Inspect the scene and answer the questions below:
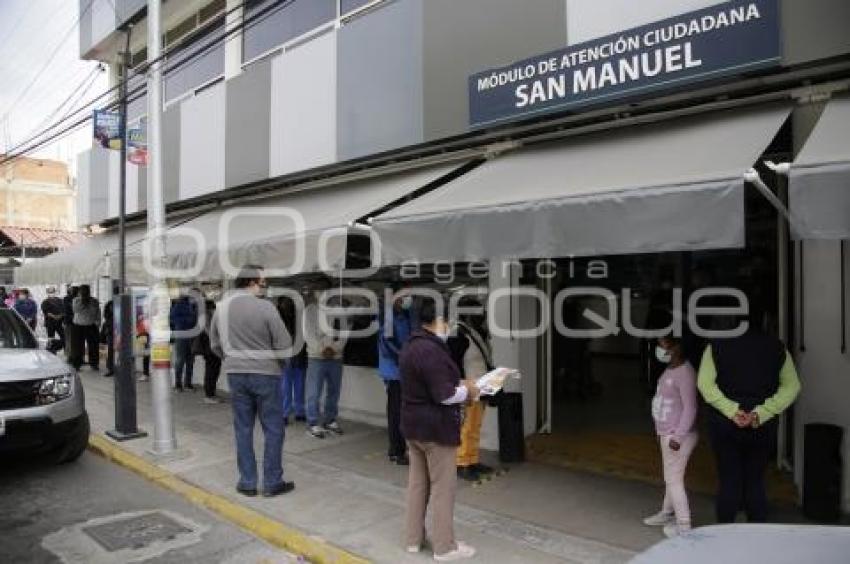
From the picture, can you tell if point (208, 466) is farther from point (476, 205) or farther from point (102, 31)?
point (102, 31)

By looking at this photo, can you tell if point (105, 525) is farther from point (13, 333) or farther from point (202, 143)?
point (202, 143)

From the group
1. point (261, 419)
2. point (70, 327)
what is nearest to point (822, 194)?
point (261, 419)

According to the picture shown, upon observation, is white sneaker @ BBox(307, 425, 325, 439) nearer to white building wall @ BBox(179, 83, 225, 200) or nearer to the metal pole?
the metal pole

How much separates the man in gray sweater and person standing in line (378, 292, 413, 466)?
1311mm

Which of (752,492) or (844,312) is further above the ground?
(844,312)

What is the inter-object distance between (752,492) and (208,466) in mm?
4909

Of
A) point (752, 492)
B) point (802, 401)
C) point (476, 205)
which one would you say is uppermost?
point (476, 205)

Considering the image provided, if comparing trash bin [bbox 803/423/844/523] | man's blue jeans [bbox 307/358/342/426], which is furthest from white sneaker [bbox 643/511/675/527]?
man's blue jeans [bbox 307/358/342/426]

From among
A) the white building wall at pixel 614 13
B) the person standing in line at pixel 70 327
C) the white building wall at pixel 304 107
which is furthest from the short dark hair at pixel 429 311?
the person standing in line at pixel 70 327

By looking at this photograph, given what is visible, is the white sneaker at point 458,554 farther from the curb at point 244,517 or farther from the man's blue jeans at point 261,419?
the man's blue jeans at point 261,419

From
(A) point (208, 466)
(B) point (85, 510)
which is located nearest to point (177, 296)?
(A) point (208, 466)

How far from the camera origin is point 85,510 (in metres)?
5.86

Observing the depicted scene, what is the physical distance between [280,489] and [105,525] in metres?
1.37

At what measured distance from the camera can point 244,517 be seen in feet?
18.1
